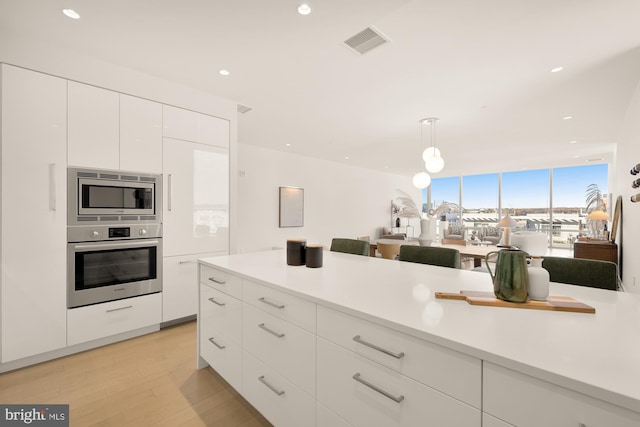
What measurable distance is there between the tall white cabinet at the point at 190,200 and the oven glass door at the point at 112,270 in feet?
0.41

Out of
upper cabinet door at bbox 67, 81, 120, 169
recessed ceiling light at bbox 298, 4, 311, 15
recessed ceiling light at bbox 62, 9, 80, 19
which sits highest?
recessed ceiling light at bbox 62, 9, 80, 19

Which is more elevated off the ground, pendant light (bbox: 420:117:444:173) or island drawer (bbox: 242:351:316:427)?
pendant light (bbox: 420:117:444:173)

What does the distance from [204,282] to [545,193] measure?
32.2ft

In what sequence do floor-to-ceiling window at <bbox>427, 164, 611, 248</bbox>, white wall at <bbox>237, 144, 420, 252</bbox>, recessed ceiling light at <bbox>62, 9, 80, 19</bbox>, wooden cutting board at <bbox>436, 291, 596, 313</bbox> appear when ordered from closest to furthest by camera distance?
wooden cutting board at <bbox>436, 291, 596, 313</bbox> → recessed ceiling light at <bbox>62, 9, 80, 19</bbox> → white wall at <bbox>237, 144, 420, 252</bbox> → floor-to-ceiling window at <bbox>427, 164, 611, 248</bbox>

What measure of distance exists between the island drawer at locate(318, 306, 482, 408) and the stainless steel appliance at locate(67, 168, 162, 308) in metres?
2.41

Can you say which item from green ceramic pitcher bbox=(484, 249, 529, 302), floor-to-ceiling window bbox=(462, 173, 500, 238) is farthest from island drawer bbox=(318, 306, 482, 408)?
floor-to-ceiling window bbox=(462, 173, 500, 238)

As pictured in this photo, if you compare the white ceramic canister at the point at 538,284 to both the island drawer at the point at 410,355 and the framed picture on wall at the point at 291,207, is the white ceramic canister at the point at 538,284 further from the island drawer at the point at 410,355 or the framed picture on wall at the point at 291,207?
the framed picture on wall at the point at 291,207

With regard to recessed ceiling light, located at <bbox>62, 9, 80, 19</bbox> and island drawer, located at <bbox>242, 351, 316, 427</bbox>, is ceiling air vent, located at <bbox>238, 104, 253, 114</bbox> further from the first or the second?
island drawer, located at <bbox>242, 351, 316, 427</bbox>

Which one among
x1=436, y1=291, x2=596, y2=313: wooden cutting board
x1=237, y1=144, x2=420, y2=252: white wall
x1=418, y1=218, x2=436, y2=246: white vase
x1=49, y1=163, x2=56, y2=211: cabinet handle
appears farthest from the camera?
x1=237, y1=144, x2=420, y2=252: white wall

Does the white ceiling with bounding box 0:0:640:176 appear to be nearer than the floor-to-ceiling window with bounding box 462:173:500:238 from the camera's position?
Yes

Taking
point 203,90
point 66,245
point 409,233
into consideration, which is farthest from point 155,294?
point 409,233

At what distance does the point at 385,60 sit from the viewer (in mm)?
2502

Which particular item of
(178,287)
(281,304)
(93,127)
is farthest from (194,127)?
(281,304)

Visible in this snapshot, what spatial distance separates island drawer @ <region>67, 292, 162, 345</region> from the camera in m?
2.39
